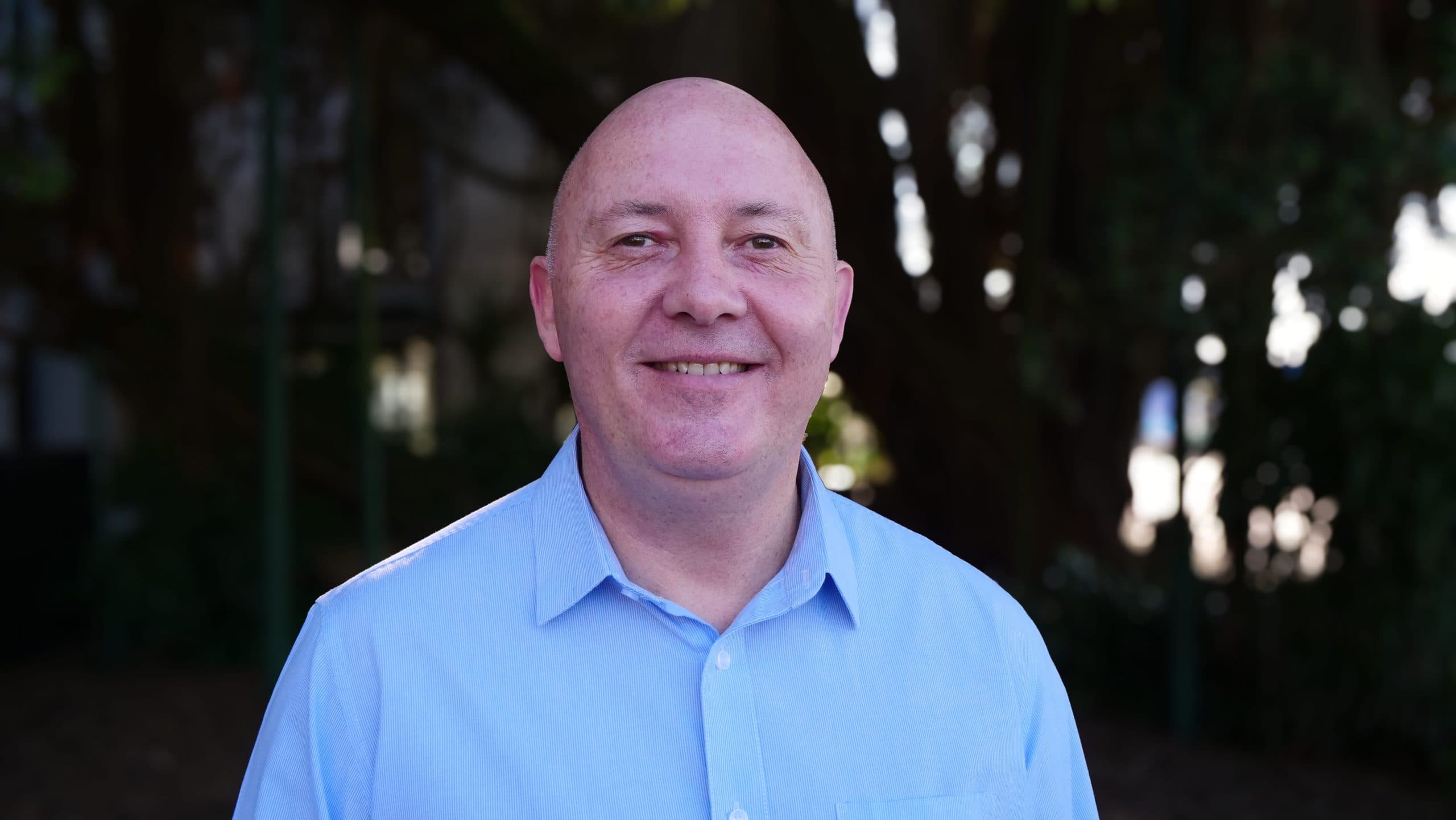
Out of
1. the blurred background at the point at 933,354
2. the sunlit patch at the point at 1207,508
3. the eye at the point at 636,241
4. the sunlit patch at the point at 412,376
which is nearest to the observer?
the eye at the point at 636,241

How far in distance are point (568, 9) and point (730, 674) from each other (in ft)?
24.7

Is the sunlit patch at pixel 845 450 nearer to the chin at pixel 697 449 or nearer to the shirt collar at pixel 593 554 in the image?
the shirt collar at pixel 593 554

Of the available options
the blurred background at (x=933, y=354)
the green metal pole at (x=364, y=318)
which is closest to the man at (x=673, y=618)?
the blurred background at (x=933, y=354)

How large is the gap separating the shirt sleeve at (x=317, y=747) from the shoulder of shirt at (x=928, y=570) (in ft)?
2.12

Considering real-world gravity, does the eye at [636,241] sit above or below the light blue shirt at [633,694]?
above

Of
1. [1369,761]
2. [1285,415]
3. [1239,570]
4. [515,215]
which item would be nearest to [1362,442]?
[1285,415]

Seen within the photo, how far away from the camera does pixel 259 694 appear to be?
696 cm

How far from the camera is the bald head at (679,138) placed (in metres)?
1.56

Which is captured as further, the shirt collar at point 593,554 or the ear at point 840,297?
the ear at point 840,297

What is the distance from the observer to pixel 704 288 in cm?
150

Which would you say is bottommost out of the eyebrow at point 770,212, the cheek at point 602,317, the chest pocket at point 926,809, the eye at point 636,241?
the chest pocket at point 926,809

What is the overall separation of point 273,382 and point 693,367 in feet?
15.8

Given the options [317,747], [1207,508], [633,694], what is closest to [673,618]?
[633,694]

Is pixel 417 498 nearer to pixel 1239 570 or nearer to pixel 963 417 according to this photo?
pixel 963 417
